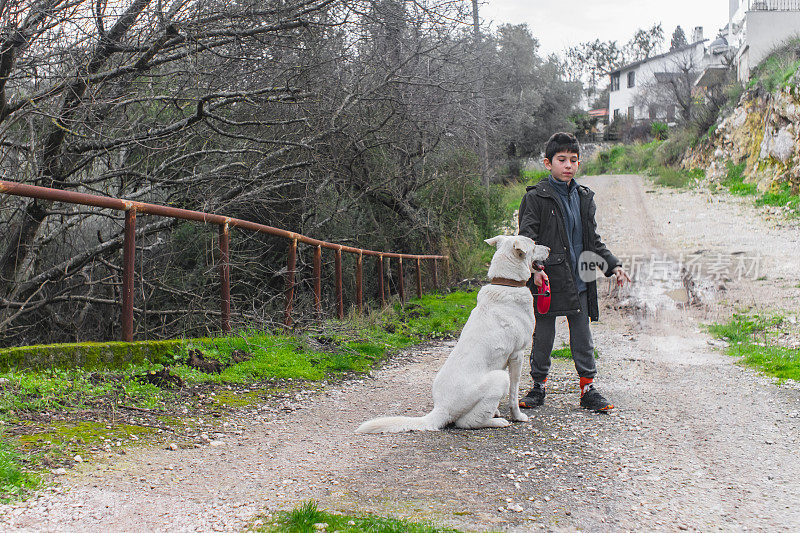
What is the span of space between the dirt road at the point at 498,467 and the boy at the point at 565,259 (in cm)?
31

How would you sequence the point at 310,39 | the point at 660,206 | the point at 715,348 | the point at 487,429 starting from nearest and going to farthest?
the point at 487,429
the point at 310,39
the point at 715,348
the point at 660,206

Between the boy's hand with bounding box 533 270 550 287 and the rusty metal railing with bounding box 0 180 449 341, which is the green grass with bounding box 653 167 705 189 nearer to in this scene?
the rusty metal railing with bounding box 0 180 449 341

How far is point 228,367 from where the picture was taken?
212 inches

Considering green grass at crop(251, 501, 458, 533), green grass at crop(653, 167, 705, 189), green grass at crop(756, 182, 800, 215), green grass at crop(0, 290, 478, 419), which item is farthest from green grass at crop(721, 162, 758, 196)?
green grass at crop(251, 501, 458, 533)

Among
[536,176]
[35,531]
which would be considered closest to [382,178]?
[35,531]

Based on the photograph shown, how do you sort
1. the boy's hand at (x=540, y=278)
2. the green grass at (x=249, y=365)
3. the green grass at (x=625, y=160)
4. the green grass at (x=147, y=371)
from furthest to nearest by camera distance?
the green grass at (x=625, y=160), the boy's hand at (x=540, y=278), the green grass at (x=249, y=365), the green grass at (x=147, y=371)

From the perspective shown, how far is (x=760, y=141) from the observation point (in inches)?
955

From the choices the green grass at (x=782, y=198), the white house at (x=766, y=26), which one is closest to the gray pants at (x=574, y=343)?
the green grass at (x=782, y=198)

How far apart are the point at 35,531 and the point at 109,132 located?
556 centimetres

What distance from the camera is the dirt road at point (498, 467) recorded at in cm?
275

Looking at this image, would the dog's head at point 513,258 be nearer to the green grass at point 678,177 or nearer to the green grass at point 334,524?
the green grass at point 334,524

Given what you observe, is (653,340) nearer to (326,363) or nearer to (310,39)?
(326,363)

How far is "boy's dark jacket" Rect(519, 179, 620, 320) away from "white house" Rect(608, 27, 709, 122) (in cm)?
4963

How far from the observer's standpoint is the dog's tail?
4.03m
